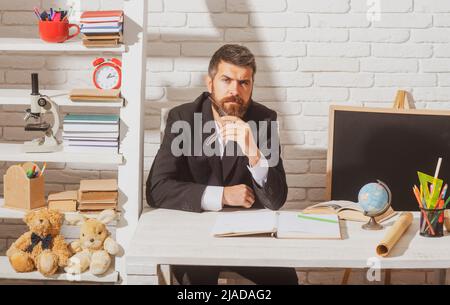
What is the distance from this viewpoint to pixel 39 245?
278cm

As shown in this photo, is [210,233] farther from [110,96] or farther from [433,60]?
[433,60]

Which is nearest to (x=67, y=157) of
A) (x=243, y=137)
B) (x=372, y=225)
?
(x=243, y=137)

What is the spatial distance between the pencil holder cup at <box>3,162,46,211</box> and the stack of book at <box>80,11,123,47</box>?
0.63m

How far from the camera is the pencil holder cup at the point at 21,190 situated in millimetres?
2867

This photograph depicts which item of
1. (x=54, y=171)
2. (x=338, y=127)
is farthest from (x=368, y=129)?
(x=54, y=171)

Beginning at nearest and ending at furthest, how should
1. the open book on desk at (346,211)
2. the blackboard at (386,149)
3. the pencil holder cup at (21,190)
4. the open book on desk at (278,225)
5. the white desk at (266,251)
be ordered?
1. the white desk at (266,251)
2. the open book on desk at (278,225)
3. the open book on desk at (346,211)
4. the pencil holder cup at (21,190)
5. the blackboard at (386,149)

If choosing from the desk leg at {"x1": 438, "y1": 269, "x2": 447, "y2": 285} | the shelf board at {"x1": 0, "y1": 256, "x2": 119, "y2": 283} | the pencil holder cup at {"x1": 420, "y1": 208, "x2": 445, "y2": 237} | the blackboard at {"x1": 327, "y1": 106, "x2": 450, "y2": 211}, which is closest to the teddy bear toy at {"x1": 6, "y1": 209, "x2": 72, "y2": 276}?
the shelf board at {"x1": 0, "y1": 256, "x2": 119, "y2": 283}

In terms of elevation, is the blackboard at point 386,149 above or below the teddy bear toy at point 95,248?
above

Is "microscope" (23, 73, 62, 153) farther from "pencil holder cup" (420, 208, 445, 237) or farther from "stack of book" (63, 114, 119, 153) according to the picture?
"pencil holder cup" (420, 208, 445, 237)

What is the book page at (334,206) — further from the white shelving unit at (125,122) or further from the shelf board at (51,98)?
the shelf board at (51,98)

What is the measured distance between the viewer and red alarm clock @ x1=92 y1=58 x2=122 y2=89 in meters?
2.81

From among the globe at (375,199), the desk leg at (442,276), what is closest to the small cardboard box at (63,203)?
the globe at (375,199)

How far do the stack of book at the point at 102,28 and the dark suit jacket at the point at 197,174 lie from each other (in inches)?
16.6
